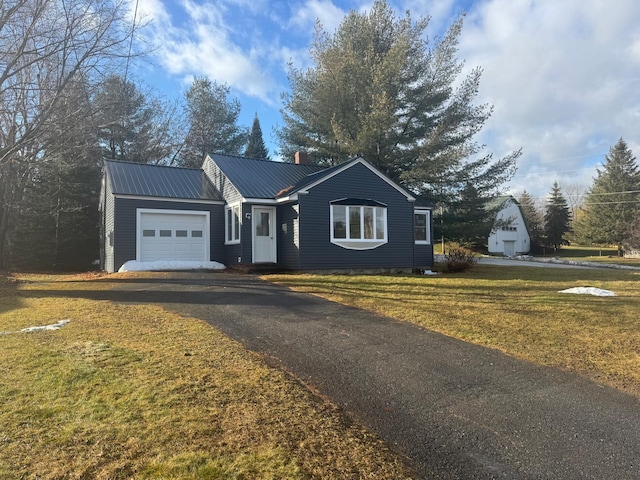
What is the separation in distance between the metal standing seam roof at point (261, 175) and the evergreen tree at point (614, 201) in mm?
35516

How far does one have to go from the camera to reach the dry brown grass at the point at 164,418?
274 centimetres

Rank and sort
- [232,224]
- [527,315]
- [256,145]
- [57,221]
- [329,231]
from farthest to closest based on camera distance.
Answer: [256,145] → [57,221] → [232,224] → [329,231] → [527,315]

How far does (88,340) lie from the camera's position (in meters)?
5.73

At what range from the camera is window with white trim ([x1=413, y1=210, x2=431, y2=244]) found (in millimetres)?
20000

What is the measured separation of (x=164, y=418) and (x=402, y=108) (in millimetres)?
22349

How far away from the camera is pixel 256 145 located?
40875 millimetres

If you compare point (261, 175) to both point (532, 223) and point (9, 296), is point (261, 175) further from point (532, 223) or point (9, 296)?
point (532, 223)

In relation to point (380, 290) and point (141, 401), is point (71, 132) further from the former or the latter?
point (141, 401)

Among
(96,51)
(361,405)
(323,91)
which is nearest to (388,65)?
(323,91)

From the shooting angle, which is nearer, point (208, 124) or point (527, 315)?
point (527, 315)

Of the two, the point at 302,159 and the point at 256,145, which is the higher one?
the point at 256,145

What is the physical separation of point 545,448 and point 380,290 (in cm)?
789

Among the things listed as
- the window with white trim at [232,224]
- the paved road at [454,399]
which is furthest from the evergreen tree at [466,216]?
the paved road at [454,399]

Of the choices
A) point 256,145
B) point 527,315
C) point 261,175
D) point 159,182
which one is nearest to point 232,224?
point 261,175
